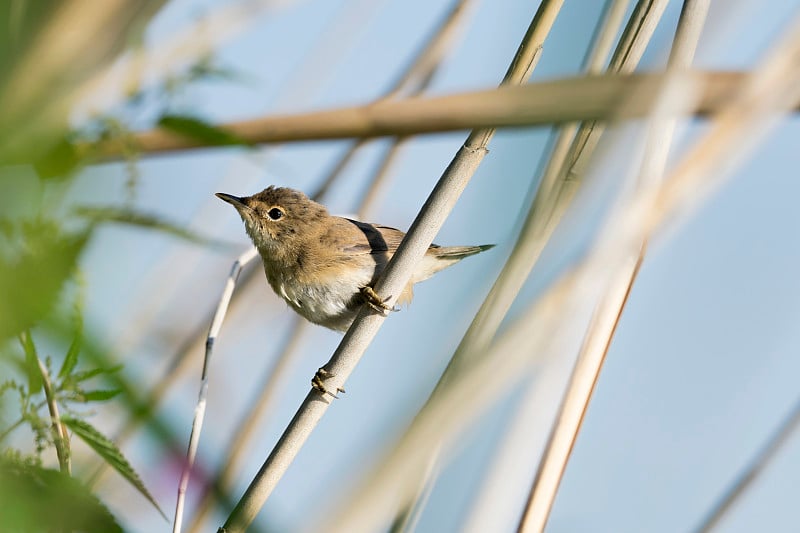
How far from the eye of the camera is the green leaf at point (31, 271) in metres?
0.52

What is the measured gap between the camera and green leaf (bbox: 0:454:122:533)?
22.4 inches

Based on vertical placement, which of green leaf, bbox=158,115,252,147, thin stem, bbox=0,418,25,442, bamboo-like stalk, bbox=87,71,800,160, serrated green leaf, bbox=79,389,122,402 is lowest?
thin stem, bbox=0,418,25,442

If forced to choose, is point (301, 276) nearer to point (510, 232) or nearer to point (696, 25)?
point (510, 232)

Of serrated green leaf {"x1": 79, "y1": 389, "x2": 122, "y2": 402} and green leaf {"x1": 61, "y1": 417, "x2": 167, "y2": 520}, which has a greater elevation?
serrated green leaf {"x1": 79, "y1": 389, "x2": 122, "y2": 402}

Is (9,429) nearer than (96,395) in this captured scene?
Yes

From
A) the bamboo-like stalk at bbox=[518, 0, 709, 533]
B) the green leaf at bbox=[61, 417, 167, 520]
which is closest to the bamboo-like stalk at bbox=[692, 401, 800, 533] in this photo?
the bamboo-like stalk at bbox=[518, 0, 709, 533]

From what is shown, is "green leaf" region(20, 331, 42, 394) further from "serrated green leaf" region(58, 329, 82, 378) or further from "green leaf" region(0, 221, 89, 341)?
"green leaf" region(0, 221, 89, 341)

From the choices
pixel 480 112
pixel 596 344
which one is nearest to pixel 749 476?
pixel 596 344

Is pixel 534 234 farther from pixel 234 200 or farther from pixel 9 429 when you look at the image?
pixel 234 200

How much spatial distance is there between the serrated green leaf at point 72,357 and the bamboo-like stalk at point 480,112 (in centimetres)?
15

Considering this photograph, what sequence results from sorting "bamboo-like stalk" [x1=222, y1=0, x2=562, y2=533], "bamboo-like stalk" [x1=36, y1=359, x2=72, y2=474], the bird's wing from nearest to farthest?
"bamboo-like stalk" [x1=36, y1=359, x2=72, y2=474] < "bamboo-like stalk" [x1=222, y1=0, x2=562, y2=533] < the bird's wing

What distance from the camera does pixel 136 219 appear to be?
25.7 inches

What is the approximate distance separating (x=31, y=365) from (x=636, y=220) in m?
0.58

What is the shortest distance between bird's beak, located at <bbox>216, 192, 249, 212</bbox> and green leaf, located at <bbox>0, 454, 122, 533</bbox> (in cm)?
182
